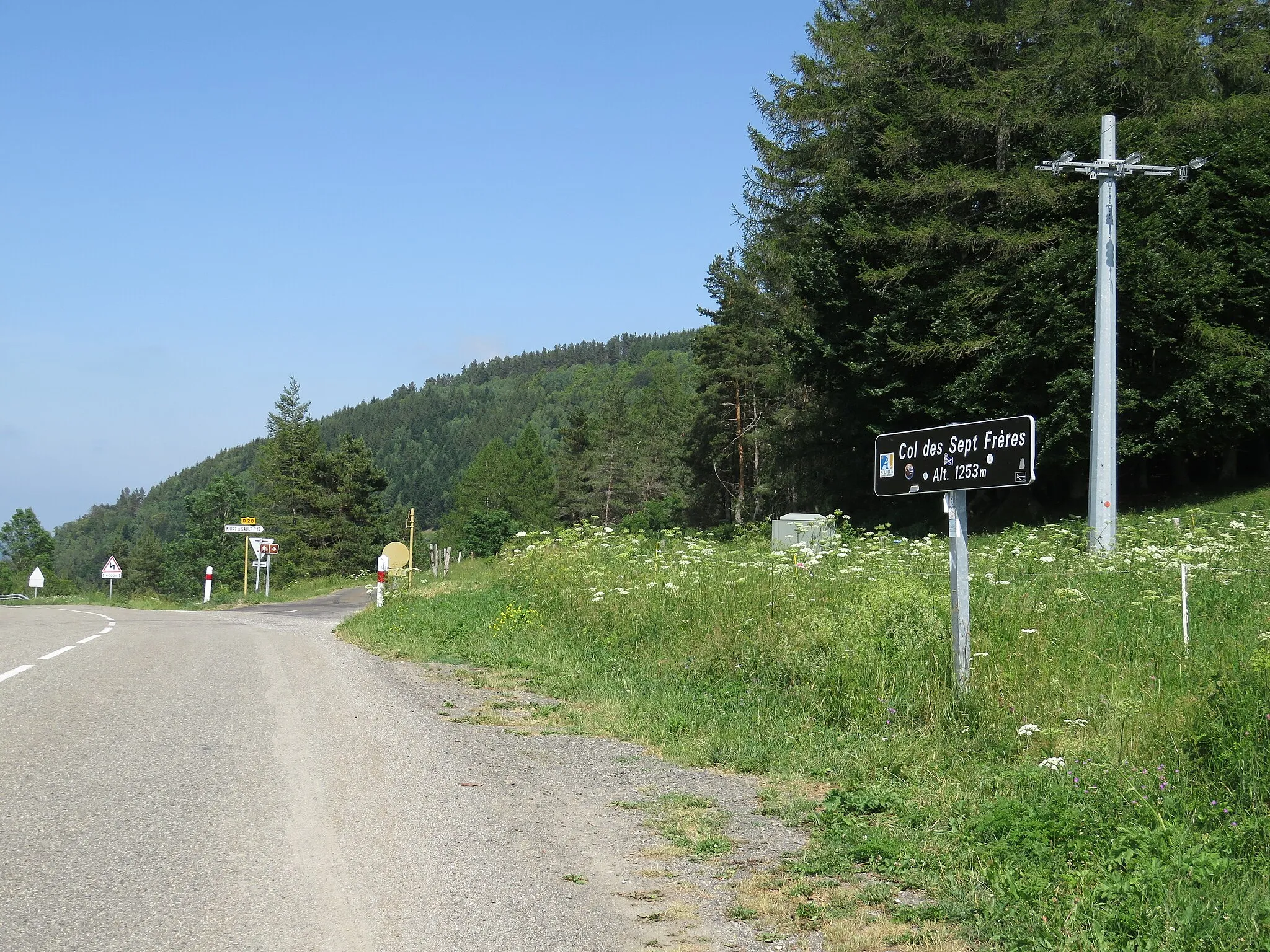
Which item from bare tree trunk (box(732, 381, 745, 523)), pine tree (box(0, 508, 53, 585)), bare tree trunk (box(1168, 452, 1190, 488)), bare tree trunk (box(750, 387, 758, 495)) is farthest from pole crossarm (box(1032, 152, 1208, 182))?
pine tree (box(0, 508, 53, 585))

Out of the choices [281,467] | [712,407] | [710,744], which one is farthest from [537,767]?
[281,467]

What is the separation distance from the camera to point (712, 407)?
194 ft

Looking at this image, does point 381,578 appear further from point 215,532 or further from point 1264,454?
point 215,532

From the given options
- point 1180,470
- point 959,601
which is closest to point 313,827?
point 959,601

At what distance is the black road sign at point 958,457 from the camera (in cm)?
782

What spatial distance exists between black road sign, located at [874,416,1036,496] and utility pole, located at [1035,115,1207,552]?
11.8 meters

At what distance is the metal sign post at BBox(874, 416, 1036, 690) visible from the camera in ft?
25.8

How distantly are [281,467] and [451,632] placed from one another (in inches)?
3503

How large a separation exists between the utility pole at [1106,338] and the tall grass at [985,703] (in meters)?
2.86

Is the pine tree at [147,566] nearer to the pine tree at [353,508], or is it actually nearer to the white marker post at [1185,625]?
the pine tree at [353,508]

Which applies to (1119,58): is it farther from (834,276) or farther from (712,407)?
(712,407)

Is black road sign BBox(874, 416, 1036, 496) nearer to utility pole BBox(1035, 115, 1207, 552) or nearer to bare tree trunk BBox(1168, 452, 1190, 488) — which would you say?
utility pole BBox(1035, 115, 1207, 552)

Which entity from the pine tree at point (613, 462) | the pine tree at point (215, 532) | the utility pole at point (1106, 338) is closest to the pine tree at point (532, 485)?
the pine tree at point (613, 462)

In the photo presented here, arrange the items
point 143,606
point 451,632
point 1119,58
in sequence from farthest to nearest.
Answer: point 143,606, point 1119,58, point 451,632
